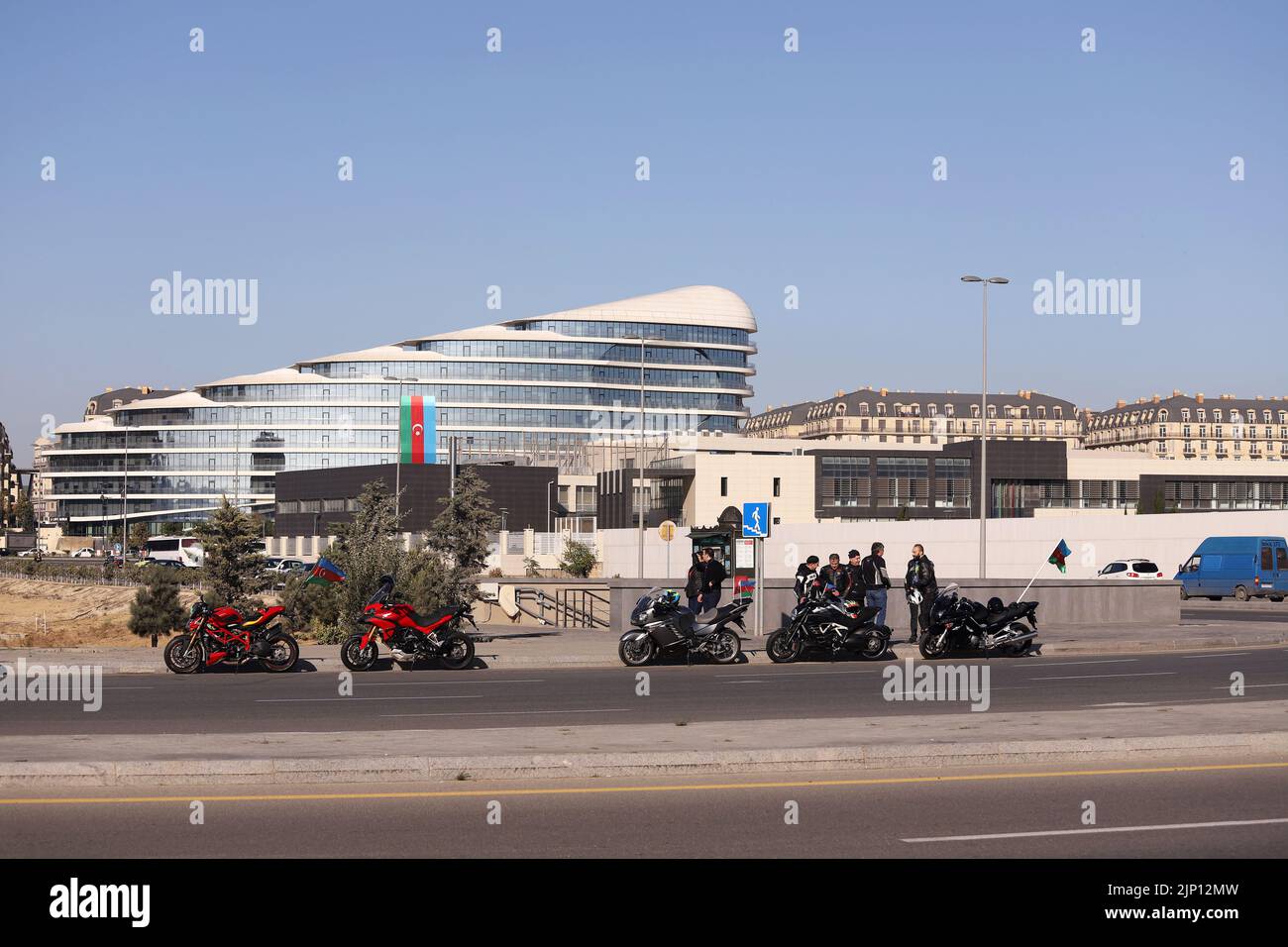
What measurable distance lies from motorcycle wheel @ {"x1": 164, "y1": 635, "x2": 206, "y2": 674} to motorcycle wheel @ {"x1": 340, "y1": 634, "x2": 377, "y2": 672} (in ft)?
7.45

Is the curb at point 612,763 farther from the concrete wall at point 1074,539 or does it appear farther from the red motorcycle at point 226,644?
the concrete wall at point 1074,539

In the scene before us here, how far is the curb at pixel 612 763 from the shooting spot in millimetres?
11055

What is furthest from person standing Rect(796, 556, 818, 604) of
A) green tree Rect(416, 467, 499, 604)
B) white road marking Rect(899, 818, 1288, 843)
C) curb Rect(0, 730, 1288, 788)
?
white road marking Rect(899, 818, 1288, 843)

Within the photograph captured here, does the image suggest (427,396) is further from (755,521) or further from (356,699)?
(356,699)

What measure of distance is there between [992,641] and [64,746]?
1689 cm

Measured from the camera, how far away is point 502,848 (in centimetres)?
879

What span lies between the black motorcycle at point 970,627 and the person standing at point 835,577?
1609 mm

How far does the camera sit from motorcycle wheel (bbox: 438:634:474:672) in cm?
2309

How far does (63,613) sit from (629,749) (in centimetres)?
5986

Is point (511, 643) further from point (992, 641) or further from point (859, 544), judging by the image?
point (859, 544)

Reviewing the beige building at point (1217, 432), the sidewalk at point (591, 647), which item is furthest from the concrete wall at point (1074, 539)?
the beige building at point (1217, 432)

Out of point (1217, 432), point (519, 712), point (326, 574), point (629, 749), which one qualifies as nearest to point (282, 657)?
point (326, 574)

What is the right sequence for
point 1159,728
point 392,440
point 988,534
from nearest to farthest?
point 1159,728
point 988,534
point 392,440
